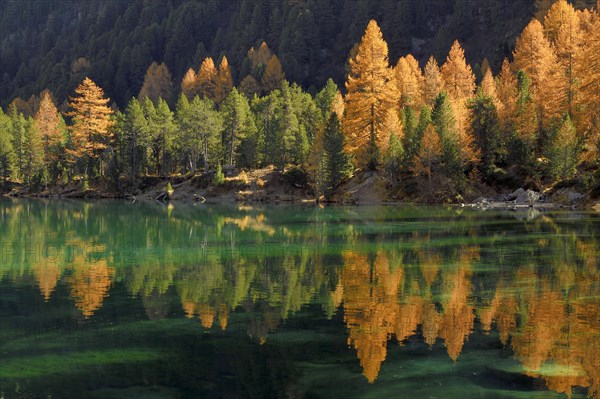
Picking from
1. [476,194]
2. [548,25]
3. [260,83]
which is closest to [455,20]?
[260,83]

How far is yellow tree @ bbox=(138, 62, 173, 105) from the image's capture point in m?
178

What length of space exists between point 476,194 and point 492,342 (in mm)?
57041

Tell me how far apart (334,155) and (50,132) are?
61.6 m

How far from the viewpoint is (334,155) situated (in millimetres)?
78062

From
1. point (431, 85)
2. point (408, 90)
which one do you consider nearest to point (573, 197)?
point (431, 85)

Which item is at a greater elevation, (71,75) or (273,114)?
(71,75)

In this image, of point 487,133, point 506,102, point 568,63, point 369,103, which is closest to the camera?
point 487,133

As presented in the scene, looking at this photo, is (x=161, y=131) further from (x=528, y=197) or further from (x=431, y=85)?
(x=528, y=197)

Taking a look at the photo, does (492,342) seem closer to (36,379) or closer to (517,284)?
(517,284)

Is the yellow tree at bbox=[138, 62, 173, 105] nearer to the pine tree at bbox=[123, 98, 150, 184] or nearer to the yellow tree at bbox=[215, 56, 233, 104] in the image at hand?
the yellow tree at bbox=[215, 56, 233, 104]

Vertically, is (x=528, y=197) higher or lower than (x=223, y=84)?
lower

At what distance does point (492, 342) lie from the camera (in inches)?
634

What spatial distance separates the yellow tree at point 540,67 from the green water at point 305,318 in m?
39.5

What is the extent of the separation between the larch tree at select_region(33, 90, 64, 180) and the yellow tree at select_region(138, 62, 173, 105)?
52.1m
